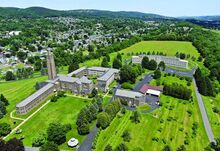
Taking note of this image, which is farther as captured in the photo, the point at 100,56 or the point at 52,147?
the point at 100,56

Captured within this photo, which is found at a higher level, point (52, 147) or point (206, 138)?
point (52, 147)

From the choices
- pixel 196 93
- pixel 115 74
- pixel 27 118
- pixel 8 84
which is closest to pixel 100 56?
Result: pixel 115 74

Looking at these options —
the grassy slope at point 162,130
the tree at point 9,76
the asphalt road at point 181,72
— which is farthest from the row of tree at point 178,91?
the tree at point 9,76

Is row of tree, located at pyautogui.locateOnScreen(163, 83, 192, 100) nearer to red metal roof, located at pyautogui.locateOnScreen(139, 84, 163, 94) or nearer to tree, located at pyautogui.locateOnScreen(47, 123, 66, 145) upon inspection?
red metal roof, located at pyautogui.locateOnScreen(139, 84, 163, 94)

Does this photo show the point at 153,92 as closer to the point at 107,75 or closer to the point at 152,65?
the point at 107,75

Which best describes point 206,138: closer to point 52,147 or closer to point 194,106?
point 194,106

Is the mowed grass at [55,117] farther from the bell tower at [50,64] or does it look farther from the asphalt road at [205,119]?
the asphalt road at [205,119]
